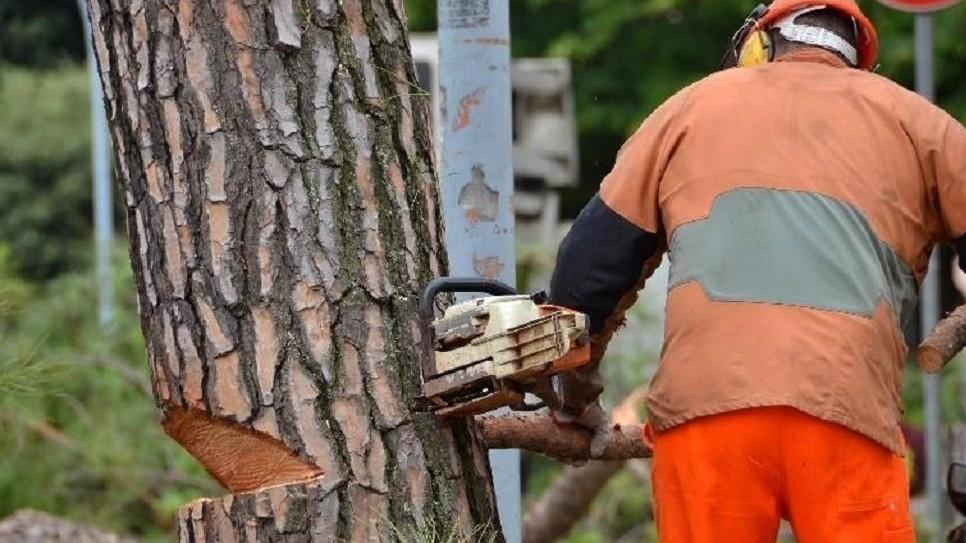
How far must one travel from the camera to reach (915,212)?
397cm

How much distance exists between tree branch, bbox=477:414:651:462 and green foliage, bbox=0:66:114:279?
18.1 meters

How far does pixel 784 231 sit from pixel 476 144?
1397 mm

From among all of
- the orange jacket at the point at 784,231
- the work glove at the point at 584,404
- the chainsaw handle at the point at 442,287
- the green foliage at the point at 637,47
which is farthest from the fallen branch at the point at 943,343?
the green foliage at the point at 637,47

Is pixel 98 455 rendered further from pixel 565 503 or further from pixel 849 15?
pixel 849 15

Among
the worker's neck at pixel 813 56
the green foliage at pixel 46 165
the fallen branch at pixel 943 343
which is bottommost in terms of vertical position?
the green foliage at pixel 46 165

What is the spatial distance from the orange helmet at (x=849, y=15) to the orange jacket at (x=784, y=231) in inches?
5.5

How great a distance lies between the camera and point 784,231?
385 centimetres

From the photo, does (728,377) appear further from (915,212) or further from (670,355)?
(915,212)

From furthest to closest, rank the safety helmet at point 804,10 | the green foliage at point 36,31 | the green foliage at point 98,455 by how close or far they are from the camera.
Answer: the green foliage at point 36,31 → the green foliage at point 98,455 → the safety helmet at point 804,10

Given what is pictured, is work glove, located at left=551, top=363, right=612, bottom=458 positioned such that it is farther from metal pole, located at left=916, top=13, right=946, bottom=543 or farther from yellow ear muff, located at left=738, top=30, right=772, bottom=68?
metal pole, located at left=916, top=13, right=946, bottom=543

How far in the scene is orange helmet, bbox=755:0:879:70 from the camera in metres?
4.11

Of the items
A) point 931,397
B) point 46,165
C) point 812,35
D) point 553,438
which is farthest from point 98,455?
point 46,165

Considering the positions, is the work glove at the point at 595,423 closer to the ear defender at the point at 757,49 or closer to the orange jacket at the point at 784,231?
the orange jacket at the point at 784,231

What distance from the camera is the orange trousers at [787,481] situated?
3.80m
